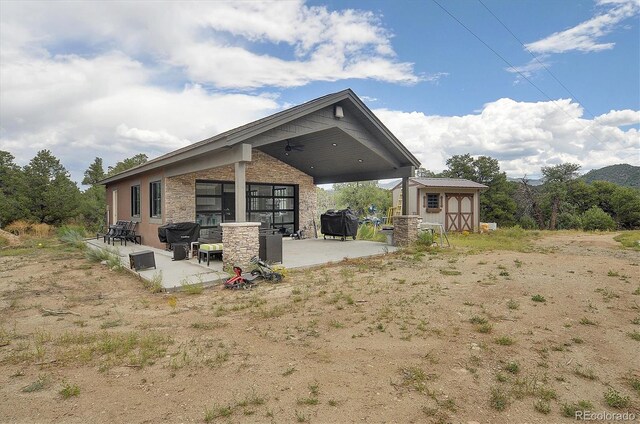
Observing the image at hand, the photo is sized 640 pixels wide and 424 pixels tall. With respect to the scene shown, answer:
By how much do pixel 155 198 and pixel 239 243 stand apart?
6.36 metres

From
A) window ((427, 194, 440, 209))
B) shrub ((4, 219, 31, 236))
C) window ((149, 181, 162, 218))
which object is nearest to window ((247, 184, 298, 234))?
window ((149, 181, 162, 218))

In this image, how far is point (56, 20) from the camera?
345 inches

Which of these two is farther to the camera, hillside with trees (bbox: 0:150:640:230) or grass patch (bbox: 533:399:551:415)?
hillside with trees (bbox: 0:150:640:230)

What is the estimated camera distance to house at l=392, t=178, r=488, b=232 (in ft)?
65.1

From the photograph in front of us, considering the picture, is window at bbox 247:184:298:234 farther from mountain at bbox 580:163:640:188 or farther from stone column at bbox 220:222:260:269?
mountain at bbox 580:163:640:188

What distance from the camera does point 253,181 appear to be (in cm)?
1305

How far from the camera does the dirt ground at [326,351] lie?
247 cm

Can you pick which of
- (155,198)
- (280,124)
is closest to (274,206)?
(155,198)

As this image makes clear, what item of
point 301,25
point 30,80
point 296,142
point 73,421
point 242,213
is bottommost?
point 73,421

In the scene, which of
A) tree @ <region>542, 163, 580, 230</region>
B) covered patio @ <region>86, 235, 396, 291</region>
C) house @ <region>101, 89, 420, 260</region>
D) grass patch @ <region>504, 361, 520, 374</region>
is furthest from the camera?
tree @ <region>542, 163, 580, 230</region>

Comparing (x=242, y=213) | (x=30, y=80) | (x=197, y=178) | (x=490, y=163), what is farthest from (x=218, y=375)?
(x=490, y=163)

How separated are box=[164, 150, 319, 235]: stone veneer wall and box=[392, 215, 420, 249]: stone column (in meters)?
4.67

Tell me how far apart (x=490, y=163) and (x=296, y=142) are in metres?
23.6

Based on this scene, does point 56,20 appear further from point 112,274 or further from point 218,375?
point 218,375
